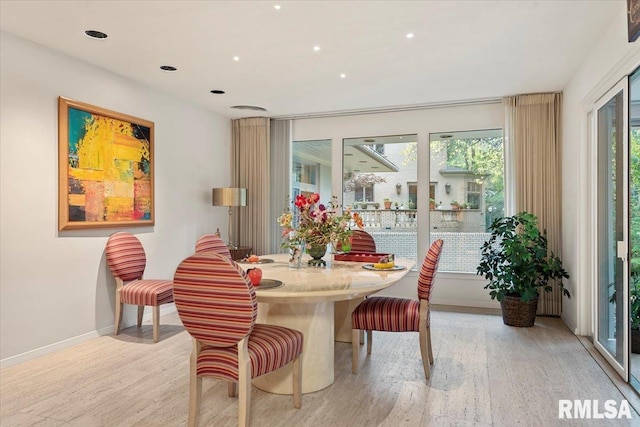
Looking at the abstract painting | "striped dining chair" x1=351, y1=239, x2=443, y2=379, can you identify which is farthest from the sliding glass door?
the abstract painting

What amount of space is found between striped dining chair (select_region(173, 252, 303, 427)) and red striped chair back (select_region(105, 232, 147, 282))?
230cm

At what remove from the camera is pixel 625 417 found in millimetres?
2590

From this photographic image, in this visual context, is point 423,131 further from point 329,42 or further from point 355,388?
point 355,388

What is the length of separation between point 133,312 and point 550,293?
480 cm

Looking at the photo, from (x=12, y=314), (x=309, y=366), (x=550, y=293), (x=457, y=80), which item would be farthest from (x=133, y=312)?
(x=550, y=293)

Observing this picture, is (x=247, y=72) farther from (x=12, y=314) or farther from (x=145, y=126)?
(x=12, y=314)

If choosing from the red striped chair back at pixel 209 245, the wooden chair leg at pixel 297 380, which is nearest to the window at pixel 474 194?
the red striped chair back at pixel 209 245

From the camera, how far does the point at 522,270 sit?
4.70m

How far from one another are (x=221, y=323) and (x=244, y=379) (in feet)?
1.02

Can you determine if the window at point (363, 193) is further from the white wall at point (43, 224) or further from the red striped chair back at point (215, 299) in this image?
the red striped chair back at point (215, 299)

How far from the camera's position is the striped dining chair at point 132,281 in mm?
4082

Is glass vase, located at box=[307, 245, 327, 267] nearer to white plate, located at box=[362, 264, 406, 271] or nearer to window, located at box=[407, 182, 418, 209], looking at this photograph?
white plate, located at box=[362, 264, 406, 271]

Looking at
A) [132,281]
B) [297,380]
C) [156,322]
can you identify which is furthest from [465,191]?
[132,281]

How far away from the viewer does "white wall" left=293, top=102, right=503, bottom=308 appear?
5.59 meters
